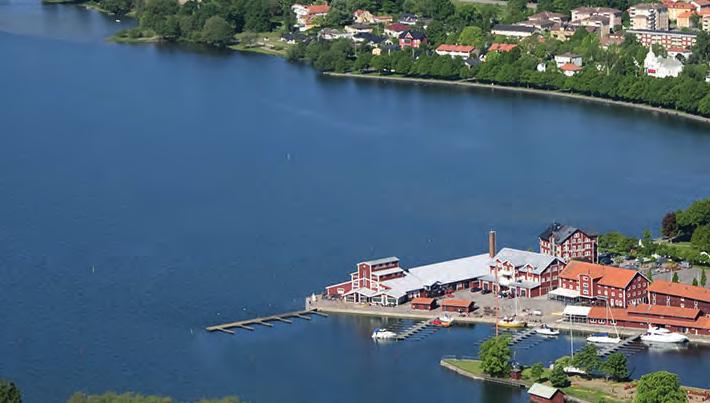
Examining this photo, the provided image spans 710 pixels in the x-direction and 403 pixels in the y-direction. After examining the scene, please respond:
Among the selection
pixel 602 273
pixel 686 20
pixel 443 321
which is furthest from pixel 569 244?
pixel 686 20

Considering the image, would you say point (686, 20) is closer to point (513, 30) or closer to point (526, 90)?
point (513, 30)

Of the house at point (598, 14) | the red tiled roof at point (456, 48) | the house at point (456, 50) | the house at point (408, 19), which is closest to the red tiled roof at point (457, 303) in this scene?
the house at point (456, 50)

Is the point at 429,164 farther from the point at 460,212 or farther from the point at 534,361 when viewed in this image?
the point at 534,361

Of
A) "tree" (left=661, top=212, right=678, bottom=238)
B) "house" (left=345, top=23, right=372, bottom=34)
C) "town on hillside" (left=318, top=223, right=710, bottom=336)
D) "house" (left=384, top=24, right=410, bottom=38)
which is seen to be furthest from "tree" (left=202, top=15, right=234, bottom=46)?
"town on hillside" (left=318, top=223, right=710, bottom=336)

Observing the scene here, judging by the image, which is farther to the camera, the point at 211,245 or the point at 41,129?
the point at 41,129

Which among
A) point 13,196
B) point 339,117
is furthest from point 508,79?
point 13,196


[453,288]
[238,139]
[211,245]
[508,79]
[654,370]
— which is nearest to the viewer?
[654,370]
